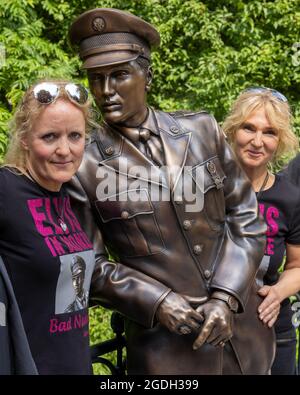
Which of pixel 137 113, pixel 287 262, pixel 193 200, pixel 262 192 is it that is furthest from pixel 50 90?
pixel 287 262

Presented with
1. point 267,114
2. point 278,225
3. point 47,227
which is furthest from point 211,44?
point 47,227

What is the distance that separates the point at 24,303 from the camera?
A: 192 centimetres

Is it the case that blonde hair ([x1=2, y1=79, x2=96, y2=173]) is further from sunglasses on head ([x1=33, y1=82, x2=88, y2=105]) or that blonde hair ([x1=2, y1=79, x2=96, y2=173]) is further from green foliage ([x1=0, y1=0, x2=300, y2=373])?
green foliage ([x1=0, y1=0, x2=300, y2=373])

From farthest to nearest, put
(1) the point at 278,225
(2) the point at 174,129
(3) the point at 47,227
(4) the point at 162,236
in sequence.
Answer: (1) the point at 278,225 < (2) the point at 174,129 < (4) the point at 162,236 < (3) the point at 47,227

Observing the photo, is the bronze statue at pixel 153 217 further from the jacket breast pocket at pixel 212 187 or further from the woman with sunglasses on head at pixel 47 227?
the woman with sunglasses on head at pixel 47 227

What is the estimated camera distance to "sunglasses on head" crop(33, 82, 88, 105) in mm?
2051

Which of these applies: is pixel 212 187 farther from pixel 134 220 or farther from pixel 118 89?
pixel 118 89

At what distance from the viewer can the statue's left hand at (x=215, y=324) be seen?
226 centimetres

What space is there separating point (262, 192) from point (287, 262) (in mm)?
374

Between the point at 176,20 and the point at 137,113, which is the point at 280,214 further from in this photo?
the point at 176,20

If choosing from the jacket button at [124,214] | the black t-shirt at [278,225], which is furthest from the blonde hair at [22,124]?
the black t-shirt at [278,225]

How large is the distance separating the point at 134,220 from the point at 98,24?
2.31 ft

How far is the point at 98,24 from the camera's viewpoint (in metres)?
2.29

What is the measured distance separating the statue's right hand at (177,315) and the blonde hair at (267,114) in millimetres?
941
